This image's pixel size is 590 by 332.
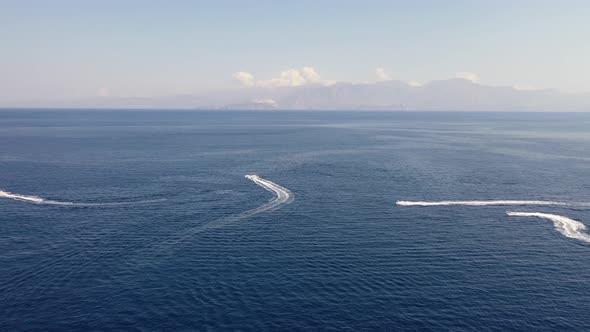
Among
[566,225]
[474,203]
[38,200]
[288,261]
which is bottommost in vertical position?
[288,261]

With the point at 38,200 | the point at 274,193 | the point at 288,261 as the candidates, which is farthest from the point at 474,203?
the point at 38,200

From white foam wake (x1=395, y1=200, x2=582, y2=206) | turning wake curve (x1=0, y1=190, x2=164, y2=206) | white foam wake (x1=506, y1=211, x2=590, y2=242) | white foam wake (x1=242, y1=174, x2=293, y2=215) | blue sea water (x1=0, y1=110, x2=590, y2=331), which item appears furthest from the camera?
white foam wake (x1=395, y1=200, x2=582, y2=206)

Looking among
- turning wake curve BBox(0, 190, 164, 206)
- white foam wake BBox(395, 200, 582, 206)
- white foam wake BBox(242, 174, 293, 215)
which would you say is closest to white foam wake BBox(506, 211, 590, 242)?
white foam wake BBox(395, 200, 582, 206)

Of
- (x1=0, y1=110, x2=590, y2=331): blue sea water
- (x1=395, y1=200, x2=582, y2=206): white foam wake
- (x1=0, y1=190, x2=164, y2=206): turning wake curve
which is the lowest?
(x1=0, y1=110, x2=590, y2=331): blue sea water

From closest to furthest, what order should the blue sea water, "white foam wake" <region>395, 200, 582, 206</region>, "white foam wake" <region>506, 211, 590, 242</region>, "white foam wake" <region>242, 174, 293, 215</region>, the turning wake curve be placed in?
the blue sea water < "white foam wake" <region>506, 211, 590, 242</region> < "white foam wake" <region>242, 174, 293, 215</region> < the turning wake curve < "white foam wake" <region>395, 200, 582, 206</region>

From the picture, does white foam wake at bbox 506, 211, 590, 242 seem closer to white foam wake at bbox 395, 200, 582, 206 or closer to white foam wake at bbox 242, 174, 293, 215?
white foam wake at bbox 395, 200, 582, 206

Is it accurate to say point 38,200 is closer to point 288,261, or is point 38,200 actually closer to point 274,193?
point 274,193

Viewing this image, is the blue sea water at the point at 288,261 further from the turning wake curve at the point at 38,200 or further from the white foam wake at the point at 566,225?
the white foam wake at the point at 566,225

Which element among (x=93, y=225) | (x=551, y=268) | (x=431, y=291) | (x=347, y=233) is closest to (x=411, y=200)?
(x=347, y=233)

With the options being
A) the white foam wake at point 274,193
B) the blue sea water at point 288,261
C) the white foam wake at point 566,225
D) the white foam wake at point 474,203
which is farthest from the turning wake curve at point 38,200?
the white foam wake at point 566,225

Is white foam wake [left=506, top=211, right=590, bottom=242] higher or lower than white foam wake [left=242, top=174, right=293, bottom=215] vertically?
lower
